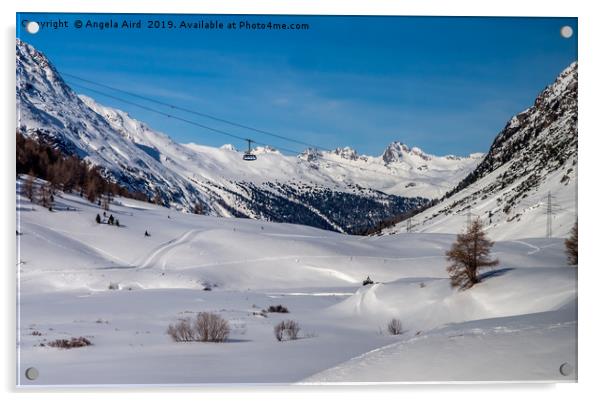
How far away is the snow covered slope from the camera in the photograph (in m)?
13.1

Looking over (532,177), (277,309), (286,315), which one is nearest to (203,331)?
(286,315)

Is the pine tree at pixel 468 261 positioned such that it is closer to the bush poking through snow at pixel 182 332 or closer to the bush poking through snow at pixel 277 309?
the bush poking through snow at pixel 277 309

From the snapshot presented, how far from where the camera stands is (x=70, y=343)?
1481cm

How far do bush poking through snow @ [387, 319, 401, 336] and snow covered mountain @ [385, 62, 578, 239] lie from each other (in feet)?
17.5

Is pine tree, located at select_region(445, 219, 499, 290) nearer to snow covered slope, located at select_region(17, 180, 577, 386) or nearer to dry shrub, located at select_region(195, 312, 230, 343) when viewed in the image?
snow covered slope, located at select_region(17, 180, 577, 386)

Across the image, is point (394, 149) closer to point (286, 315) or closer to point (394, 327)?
point (286, 315)

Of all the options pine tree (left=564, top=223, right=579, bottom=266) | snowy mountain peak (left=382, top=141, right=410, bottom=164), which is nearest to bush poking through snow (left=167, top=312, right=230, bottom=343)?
snowy mountain peak (left=382, top=141, right=410, bottom=164)

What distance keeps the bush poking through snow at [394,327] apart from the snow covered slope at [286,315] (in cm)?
22

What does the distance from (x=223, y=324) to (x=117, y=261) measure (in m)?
19.6

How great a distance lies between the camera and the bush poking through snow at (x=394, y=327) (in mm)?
18002

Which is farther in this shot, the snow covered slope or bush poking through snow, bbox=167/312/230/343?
bush poking through snow, bbox=167/312/230/343

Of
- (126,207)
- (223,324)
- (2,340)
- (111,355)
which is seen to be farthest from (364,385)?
(126,207)

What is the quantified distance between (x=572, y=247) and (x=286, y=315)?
9.52m

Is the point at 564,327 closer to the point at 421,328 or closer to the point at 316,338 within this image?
the point at 421,328
